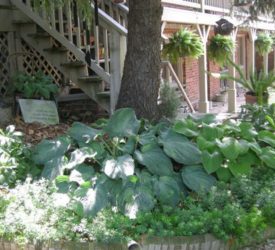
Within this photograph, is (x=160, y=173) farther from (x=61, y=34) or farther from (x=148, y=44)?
(x=61, y=34)

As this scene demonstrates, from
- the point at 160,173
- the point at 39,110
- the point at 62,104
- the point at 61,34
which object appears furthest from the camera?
the point at 62,104

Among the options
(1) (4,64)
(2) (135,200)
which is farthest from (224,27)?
(2) (135,200)

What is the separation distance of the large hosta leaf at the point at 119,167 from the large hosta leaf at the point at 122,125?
0.49 m

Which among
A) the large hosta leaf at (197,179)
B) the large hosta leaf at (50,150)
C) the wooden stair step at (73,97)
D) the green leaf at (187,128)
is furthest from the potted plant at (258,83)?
the large hosta leaf at (50,150)

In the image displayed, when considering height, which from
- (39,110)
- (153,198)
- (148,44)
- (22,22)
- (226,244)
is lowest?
(226,244)

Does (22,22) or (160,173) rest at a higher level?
(22,22)

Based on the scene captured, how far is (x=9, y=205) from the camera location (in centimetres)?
399

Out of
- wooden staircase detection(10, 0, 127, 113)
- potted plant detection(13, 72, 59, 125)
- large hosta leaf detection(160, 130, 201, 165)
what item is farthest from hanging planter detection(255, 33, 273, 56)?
large hosta leaf detection(160, 130, 201, 165)

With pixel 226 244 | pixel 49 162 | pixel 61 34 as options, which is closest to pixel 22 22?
pixel 61 34

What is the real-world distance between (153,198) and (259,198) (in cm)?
89

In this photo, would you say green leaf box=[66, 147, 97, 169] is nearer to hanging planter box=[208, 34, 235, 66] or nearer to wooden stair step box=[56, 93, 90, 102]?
wooden stair step box=[56, 93, 90, 102]

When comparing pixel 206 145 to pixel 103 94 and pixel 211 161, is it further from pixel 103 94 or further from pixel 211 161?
pixel 103 94

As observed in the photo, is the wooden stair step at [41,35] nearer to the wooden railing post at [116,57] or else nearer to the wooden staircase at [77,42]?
the wooden staircase at [77,42]

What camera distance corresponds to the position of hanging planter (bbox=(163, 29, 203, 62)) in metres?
10.2
